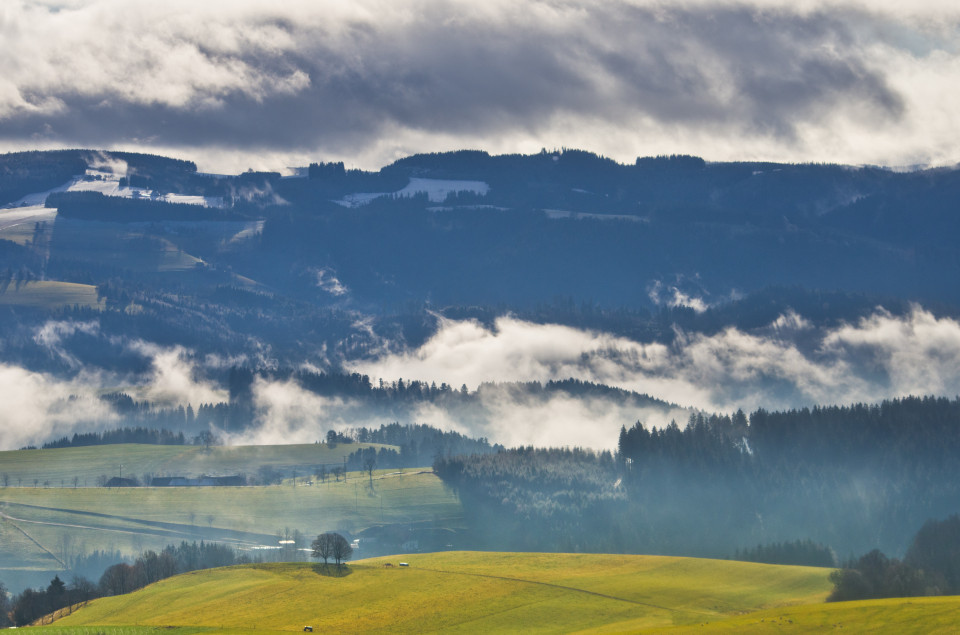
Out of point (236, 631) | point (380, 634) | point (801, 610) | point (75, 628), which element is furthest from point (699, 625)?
point (75, 628)

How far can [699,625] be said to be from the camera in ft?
584

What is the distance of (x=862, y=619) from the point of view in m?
169

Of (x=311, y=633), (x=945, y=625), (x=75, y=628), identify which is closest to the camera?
(x=945, y=625)

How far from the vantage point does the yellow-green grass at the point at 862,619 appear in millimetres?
161875

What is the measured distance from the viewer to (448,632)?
199875mm

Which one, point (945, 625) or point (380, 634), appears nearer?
point (945, 625)

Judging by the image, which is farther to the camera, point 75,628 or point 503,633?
point 503,633

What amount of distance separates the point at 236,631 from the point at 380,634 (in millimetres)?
23000

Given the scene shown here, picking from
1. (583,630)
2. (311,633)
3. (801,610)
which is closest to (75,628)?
(311,633)

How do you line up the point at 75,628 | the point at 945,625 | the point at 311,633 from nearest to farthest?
the point at 945,625 < the point at 75,628 < the point at 311,633

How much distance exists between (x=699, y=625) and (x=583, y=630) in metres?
26.1

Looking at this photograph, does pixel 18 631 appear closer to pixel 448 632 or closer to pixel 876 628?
pixel 448 632

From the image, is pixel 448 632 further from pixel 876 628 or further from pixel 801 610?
pixel 876 628

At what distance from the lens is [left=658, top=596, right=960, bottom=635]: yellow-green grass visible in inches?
6373
